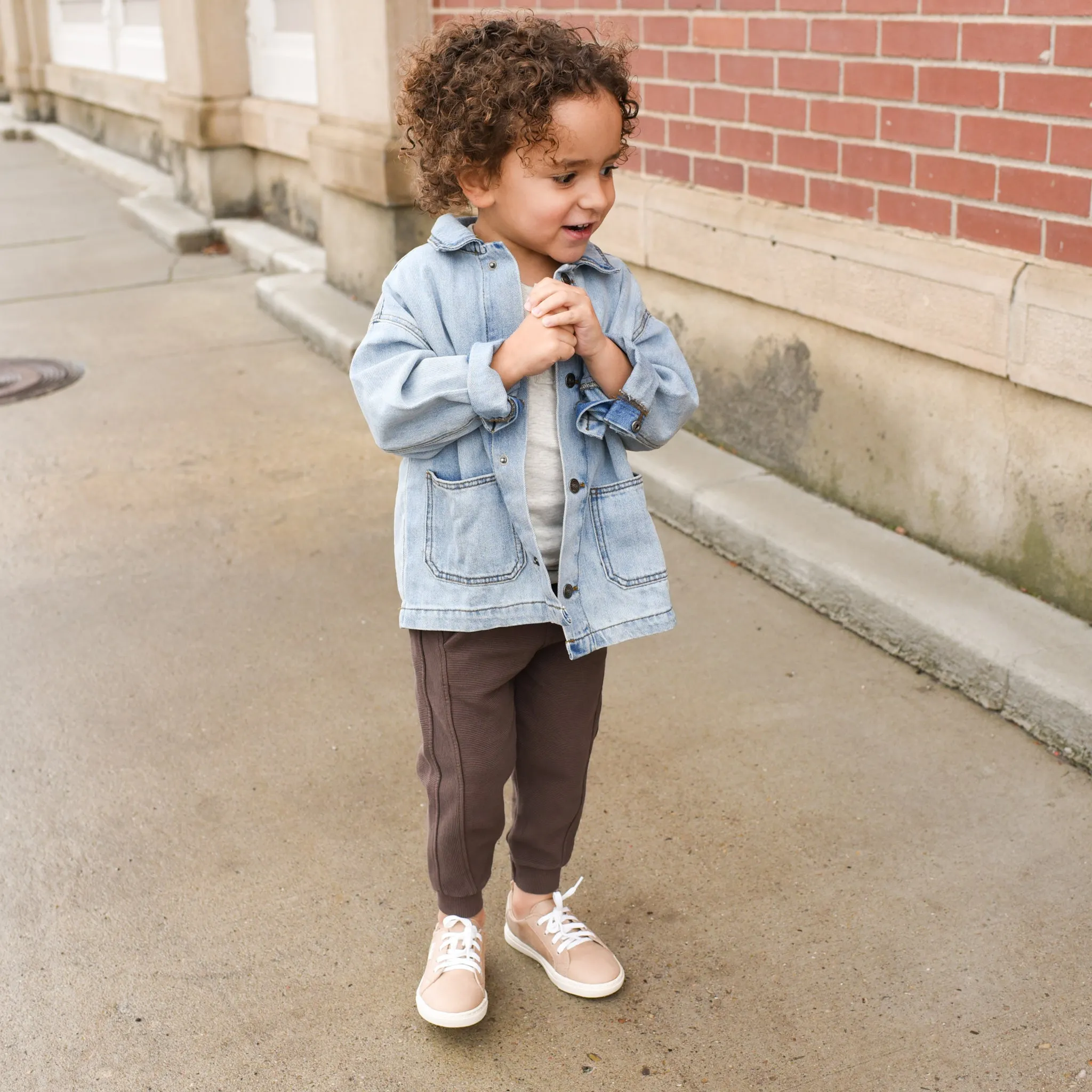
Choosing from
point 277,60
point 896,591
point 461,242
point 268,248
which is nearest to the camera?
point 461,242

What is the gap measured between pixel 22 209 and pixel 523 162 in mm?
9817

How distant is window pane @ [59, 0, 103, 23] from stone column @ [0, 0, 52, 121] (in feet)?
2.16

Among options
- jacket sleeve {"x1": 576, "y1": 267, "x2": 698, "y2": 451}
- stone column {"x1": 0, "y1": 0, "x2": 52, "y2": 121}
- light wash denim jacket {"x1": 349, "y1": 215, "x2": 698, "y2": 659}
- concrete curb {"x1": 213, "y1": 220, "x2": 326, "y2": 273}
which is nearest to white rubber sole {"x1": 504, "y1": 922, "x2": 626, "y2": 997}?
light wash denim jacket {"x1": 349, "y1": 215, "x2": 698, "y2": 659}

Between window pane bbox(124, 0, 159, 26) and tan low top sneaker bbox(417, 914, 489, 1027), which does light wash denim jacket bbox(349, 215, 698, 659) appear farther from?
window pane bbox(124, 0, 159, 26)

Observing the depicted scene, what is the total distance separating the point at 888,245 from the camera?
377cm

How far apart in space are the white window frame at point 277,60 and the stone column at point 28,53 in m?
7.54

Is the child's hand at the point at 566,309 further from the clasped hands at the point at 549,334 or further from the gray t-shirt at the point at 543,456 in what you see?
the gray t-shirt at the point at 543,456

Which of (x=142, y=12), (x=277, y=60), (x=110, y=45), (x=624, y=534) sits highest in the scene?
(x=142, y=12)

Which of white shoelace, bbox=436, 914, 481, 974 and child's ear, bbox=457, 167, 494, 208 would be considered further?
white shoelace, bbox=436, 914, 481, 974

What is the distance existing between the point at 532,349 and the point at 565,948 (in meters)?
1.08

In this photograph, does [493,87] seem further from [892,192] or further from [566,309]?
[892,192]

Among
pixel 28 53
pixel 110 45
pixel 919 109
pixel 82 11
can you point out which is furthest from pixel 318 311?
pixel 28 53

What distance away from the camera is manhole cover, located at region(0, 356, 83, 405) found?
6.06 meters

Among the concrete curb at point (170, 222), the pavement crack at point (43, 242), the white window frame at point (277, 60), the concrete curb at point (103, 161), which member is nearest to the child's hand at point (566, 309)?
the white window frame at point (277, 60)
